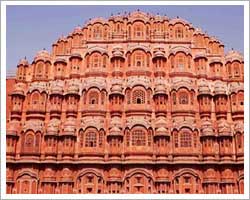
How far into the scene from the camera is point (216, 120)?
915 inches

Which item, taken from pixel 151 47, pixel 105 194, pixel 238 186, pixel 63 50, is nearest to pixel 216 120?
pixel 238 186

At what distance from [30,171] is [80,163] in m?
2.57

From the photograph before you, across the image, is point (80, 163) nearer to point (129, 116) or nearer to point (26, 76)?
point (129, 116)

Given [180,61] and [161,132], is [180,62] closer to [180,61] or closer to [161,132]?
[180,61]

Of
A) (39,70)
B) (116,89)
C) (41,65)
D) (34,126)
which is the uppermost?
(41,65)

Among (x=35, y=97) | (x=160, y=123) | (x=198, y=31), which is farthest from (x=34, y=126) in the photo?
(x=198, y=31)

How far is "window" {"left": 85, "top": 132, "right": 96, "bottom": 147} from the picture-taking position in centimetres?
2250

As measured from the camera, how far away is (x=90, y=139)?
74.1 feet

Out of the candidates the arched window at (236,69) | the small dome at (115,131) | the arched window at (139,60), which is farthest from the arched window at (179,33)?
the small dome at (115,131)

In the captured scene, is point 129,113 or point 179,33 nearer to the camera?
point 129,113

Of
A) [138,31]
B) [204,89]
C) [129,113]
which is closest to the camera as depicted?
[129,113]

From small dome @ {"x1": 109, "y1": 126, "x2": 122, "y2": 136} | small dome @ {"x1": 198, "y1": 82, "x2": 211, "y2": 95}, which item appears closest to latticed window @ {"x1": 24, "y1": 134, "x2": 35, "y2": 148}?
small dome @ {"x1": 109, "y1": 126, "x2": 122, "y2": 136}

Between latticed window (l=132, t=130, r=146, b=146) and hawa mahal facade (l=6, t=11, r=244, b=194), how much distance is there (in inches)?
2.0

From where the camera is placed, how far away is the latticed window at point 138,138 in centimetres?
2238
